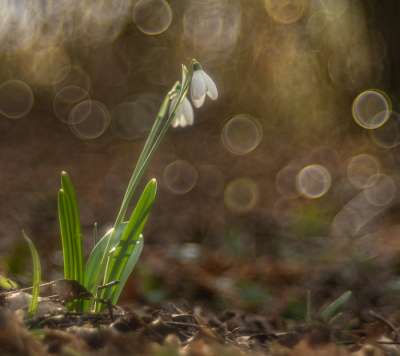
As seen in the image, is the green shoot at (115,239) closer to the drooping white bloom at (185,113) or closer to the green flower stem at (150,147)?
the green flower stem at (150,147)

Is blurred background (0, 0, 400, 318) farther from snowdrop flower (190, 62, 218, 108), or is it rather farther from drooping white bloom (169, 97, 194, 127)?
snowdrop flower (190, 62, 218, 108)

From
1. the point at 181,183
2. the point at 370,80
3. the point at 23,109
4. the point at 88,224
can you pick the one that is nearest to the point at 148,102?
the point at 23,109

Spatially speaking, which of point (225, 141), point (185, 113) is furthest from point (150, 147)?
point (225, 141)

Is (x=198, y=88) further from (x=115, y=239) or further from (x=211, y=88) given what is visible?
(x=115, y=239)

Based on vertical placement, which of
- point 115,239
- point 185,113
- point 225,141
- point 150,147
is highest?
point 225,141

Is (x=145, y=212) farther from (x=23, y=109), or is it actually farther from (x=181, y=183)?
(x=23, y=109)

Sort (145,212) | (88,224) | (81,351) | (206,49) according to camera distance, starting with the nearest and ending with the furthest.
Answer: (81,351), (145,212), (88,224), (206,49)
